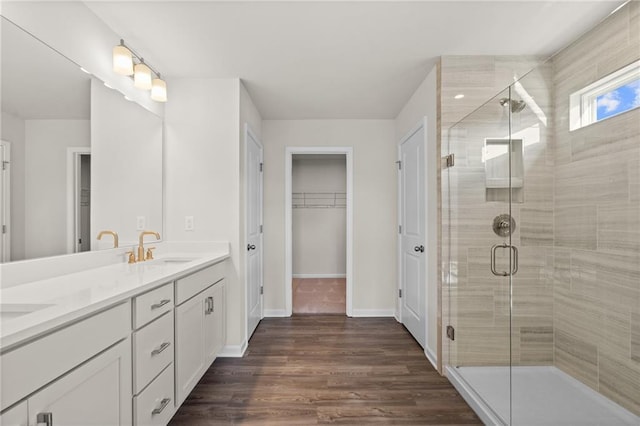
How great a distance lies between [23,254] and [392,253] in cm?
323

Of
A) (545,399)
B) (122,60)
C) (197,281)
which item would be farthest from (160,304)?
(545,399)

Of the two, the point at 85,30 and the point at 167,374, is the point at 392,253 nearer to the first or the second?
the point at 167,374

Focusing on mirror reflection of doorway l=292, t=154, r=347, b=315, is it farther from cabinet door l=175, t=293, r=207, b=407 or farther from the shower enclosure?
cabinet door l=175, t=293, r=207, b=407

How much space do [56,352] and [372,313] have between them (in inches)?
125

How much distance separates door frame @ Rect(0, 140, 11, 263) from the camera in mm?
1288

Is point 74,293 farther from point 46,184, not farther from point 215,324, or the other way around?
point 215,324

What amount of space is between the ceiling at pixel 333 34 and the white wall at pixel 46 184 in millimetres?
819

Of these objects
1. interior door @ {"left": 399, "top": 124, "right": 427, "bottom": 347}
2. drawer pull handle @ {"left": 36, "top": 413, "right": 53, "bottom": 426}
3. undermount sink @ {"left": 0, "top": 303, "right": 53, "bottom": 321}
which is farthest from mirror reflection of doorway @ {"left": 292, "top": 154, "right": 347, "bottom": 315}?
drawer pull handle @ {"left": 36, "top": 413, "right": 53, "bottom": 426}

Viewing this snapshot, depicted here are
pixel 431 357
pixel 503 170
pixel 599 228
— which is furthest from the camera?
pixel 431 357

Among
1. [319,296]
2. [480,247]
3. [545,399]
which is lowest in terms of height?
[319,296]

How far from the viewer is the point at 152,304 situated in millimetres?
1435

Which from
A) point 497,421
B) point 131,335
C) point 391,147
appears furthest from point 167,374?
point 391,147

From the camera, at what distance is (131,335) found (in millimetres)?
1283

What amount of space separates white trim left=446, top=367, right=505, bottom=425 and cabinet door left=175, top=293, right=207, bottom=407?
177 cm
